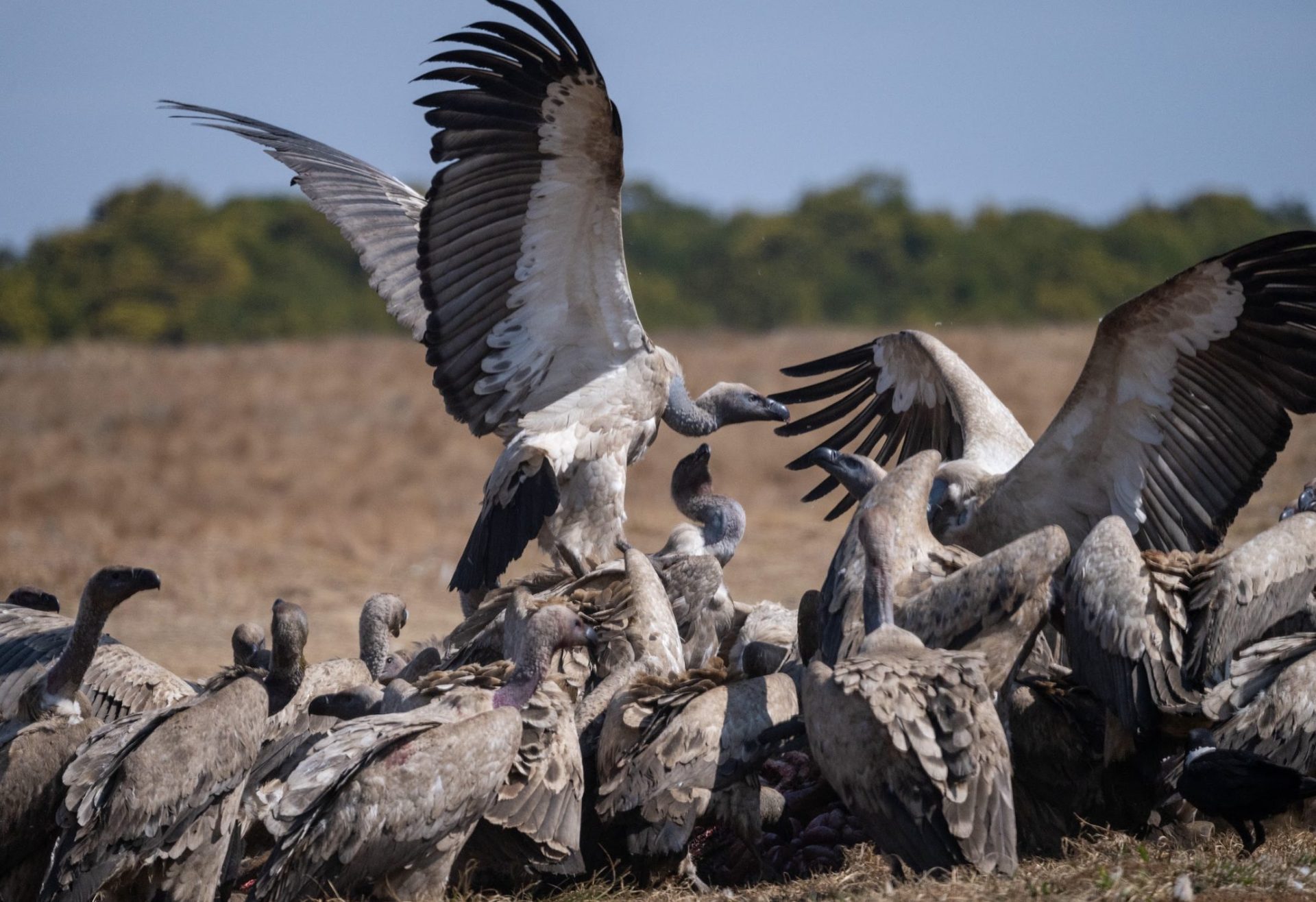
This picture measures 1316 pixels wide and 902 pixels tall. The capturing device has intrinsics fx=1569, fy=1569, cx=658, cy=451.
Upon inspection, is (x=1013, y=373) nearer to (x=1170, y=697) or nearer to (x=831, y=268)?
(x=1170, y=697)

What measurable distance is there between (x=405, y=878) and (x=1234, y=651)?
272 cm

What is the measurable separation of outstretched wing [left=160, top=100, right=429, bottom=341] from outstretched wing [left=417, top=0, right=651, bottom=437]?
4.29ft

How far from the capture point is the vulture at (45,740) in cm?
493

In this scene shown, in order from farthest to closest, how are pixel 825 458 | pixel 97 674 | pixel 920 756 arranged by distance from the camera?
pixel 825 458 < pixel 97 674 < pixel 920 756

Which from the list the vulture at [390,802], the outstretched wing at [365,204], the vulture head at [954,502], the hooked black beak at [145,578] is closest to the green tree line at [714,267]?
the outstretched wing at [365,204]

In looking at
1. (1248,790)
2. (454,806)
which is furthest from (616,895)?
(1248,790)

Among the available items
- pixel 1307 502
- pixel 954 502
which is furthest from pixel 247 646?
pixel 1307 502

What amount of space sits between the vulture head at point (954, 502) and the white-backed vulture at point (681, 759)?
200 centimetres

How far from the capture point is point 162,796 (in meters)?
4.63

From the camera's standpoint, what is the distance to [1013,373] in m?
21.1

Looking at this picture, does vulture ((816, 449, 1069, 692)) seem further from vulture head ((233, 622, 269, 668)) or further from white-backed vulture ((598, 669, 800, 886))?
vulture head ((233, 622, 269, 668))

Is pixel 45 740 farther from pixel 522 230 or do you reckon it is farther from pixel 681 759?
pixel 522 230

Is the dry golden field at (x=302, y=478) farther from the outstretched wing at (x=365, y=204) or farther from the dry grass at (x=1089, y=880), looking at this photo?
the dry grass at (x=1089, y=880)

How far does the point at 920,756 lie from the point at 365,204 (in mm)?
5581
